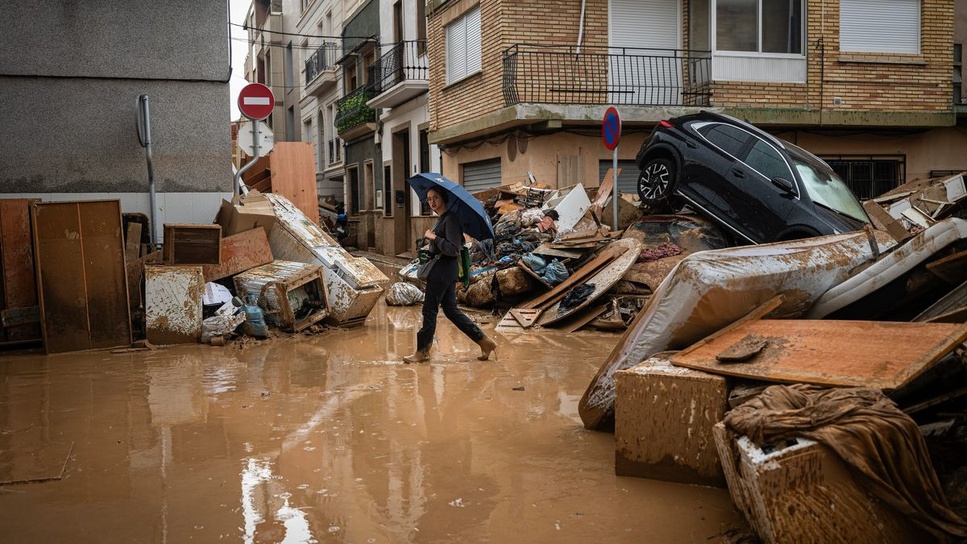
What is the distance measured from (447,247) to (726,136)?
595 centimetres

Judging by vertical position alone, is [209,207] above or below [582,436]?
above

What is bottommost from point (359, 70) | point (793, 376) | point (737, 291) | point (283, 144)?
point (793, 376)

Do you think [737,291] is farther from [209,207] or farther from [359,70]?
[359,70]

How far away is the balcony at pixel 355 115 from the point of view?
2627 centimetres

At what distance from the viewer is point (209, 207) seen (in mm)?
11102

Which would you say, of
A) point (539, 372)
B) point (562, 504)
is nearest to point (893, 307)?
point (562, 504)

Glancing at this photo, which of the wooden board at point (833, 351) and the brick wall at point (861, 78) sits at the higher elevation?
the brick wall at point (861, 78)

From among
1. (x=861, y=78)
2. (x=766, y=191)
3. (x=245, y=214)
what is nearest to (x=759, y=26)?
(x=861, y=78)

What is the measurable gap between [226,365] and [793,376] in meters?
5.56

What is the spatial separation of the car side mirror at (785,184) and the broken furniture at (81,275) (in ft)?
26.4

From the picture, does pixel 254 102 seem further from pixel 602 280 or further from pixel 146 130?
pixel 602 280

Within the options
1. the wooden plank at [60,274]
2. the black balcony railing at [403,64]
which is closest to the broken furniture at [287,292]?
the wooden plank at [60,274]

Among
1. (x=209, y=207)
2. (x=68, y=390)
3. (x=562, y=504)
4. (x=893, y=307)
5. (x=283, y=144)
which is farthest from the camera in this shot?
(x=283, y=144)

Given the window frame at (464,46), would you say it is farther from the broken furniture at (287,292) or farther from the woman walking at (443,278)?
the woman walking at (443,278)
